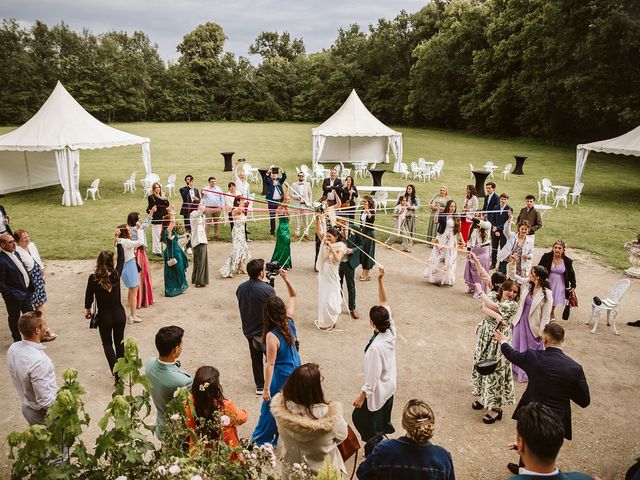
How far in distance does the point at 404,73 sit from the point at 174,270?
5517 centimetres

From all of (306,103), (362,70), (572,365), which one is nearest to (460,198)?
(572,365)

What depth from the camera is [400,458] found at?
3039 mm

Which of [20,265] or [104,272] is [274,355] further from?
[20,265]

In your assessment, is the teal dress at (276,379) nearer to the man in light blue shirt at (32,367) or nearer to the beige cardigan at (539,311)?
the man in light blue shirt at (32,367)

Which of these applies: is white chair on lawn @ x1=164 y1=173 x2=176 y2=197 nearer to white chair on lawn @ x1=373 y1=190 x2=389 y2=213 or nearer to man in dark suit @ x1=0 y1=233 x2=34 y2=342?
white chair on lawn @ x1=373 y1=190 x2=389 y2=213

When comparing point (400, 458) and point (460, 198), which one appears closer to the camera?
point (400, 458)

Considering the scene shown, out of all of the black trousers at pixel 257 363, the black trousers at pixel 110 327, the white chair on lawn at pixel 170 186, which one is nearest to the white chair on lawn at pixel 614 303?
the black trousers at pixel 257 363

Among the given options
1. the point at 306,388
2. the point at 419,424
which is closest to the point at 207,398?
the point at 306,388

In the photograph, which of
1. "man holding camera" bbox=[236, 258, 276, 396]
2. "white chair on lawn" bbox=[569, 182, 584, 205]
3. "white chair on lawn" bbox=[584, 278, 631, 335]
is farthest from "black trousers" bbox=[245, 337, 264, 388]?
"white chair on lawn" bbox=[569, 182, 584, 205]

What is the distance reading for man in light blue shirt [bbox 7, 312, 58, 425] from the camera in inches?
173

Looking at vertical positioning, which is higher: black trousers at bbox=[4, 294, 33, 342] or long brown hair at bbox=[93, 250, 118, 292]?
long brown hair at bbox=[93, 250, 118, 292]

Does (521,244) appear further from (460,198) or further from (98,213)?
(98,213)

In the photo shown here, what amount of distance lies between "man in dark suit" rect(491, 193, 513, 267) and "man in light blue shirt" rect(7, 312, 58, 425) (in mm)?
9098

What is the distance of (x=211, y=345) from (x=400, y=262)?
5949mm
